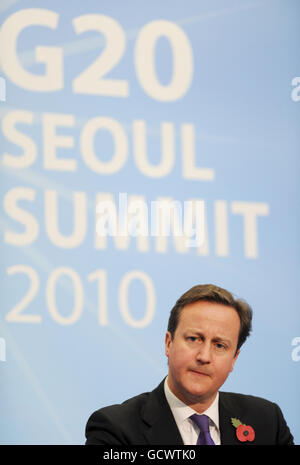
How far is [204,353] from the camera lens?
2564 millimetres

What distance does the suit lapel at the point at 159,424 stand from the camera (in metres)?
2.45

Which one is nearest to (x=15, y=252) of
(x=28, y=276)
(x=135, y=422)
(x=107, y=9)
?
(x=28, y=276)

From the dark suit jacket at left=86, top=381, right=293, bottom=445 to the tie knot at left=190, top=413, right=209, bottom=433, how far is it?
7 centimetres

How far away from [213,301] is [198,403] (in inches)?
15.6

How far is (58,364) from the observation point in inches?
112

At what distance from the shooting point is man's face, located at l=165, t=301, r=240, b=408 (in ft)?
8.36

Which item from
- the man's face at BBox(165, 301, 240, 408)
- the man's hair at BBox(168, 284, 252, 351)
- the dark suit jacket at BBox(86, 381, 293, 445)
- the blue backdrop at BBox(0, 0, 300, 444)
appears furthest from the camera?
the blue backdrop at BBox(0, 0, 300, 444)

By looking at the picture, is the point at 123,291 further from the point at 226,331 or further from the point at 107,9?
the point at 107,9

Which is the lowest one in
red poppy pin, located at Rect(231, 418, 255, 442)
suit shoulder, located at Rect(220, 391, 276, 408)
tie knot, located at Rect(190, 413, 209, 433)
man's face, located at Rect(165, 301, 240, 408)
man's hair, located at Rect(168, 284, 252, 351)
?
red poppy pin, located at Rect(231, 418, 255, 442)

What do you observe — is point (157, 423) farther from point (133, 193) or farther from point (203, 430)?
point (133, 193)

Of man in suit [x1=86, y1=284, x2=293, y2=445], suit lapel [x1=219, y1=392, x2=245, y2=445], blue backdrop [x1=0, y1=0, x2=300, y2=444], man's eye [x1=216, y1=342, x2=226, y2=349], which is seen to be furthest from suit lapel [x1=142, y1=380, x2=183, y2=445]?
blue backdrop [x1=0, y1=0, x2=300, y2=444]

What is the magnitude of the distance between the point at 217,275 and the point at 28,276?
0.86m

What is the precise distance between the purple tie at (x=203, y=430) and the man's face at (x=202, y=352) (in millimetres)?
54

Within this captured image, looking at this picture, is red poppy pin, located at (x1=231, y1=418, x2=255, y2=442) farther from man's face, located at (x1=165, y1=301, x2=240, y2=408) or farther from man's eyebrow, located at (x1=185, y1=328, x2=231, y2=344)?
man's eyebrow, located at (x1=185, y1=328, x2=231, y2=344)
